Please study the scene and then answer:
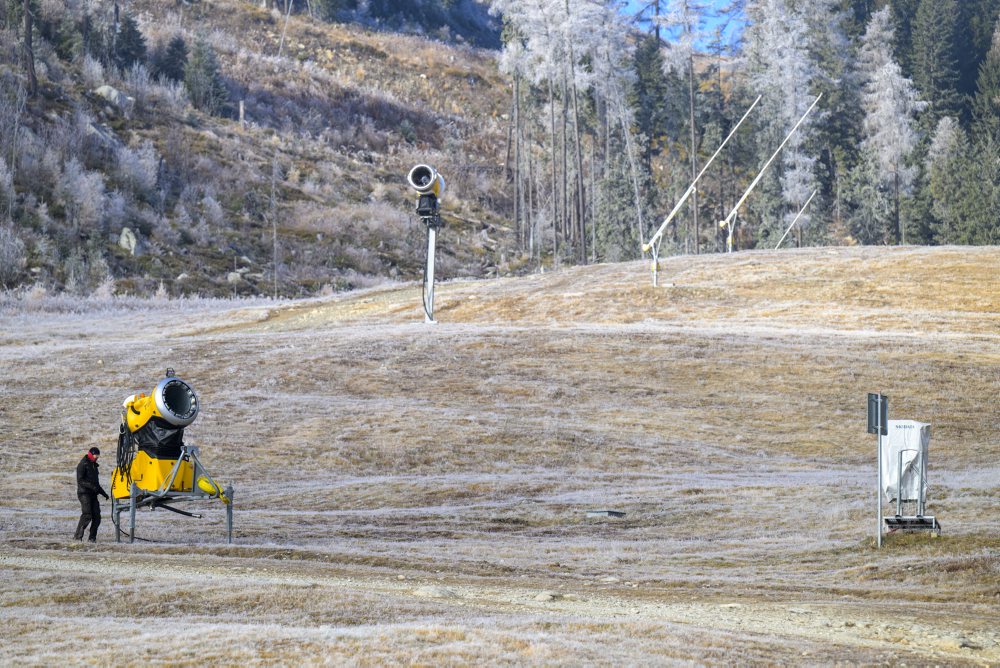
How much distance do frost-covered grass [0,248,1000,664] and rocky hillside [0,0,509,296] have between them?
9742 millimetres

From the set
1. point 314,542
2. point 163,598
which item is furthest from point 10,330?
point 163,598

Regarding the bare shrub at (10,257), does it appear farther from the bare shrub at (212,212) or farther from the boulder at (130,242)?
the bare shrub at (212,212)

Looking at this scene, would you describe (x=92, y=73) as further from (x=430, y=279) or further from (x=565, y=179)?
(x=430, y=279)

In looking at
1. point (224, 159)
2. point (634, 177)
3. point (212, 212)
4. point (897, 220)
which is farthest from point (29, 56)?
point (897, 220)

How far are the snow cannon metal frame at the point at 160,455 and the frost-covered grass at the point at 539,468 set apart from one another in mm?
800

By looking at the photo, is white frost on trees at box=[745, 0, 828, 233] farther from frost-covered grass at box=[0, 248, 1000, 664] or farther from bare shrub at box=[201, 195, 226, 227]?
bare shrub at box=[201, 195, 226, 227]

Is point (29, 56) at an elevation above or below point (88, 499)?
above

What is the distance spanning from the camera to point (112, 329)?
40.7 metres

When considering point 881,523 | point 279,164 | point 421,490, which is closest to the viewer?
point 881,523

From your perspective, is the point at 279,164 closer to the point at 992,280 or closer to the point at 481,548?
the point at 992,280

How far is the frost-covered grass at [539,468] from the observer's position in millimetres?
11023

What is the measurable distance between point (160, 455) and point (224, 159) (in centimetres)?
5601

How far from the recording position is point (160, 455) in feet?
56.5

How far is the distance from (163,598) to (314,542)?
6.13m
